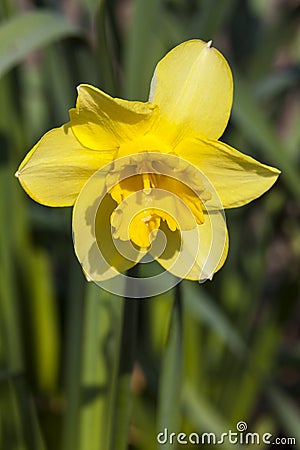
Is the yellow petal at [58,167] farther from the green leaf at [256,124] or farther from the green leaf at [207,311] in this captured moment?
the green leaf at [207,311]

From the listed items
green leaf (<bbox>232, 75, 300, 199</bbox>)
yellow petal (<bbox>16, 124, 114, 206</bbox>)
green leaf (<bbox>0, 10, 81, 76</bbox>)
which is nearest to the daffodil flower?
yellow petal (<bbox>16, 124, 114, 206</bbox>)

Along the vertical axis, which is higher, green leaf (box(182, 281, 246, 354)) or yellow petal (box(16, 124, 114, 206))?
yellow petal (box(16, 124, 114, 206))

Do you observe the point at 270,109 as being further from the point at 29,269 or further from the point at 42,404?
the point at 42,404

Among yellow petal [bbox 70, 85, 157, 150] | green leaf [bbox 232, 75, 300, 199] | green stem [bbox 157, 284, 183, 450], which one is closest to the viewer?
yellow petal [bbox 70, 85, 157, 150]

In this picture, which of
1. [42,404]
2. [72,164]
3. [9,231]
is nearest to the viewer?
[72,164]

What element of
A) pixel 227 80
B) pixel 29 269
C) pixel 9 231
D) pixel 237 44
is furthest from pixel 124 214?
pixel 237 44

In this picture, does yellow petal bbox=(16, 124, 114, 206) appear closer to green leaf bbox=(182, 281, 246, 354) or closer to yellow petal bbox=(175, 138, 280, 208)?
yellow petal bbox=(175, 138, 280, 208)
